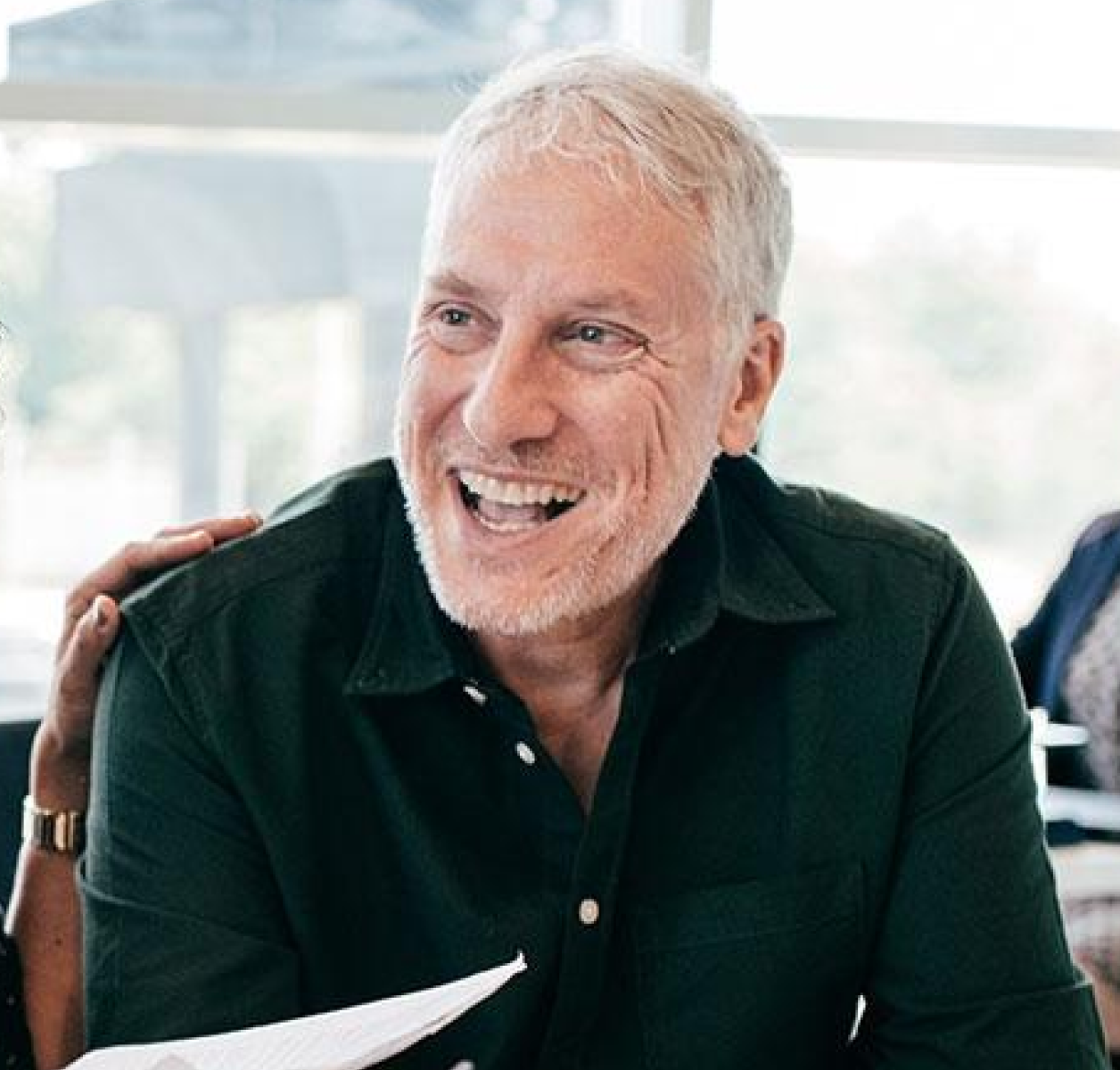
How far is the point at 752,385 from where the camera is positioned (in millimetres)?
1634

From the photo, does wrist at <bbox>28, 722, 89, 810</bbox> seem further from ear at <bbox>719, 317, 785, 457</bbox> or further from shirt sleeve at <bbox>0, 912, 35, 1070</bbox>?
ear at <bbox>719, 317, 785, 457</bbox>

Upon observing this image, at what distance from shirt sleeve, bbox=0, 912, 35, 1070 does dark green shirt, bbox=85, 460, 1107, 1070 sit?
82 millimetres

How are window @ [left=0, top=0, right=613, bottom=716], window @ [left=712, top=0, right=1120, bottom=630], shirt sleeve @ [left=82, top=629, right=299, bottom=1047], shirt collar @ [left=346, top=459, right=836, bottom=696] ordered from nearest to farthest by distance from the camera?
Answer: shirt sleeve @ [left=82, top=629, right=299, bottom=1047] < shirt collar @ [left=346, top=459, right=836, bottom=696] < window @ [left=0, top=0, right=613, bottom=716] < window @ [left=712, top=0, right=1120, bottom=630]

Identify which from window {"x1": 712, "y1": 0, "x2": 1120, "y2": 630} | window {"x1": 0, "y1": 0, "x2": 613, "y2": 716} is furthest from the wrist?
window {"x1": 712, "y1": 0, "x2": 1120, "y2": 630}

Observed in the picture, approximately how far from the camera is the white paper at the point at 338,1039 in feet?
3.43

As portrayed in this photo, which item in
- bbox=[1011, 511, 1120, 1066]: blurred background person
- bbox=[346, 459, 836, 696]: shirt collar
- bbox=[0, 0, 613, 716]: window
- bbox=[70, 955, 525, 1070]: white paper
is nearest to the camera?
bbox=[70, 955, 525, 1070]: white paper

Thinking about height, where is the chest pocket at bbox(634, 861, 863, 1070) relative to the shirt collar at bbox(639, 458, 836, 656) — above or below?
below

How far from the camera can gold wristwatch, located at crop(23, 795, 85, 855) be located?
1.56 meters

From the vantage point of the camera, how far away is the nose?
4.68ft

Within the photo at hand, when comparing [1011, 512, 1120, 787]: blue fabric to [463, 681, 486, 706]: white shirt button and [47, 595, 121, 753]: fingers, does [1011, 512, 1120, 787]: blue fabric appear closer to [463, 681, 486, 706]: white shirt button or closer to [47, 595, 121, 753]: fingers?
[463, 681, 486, 706]: white shirt button

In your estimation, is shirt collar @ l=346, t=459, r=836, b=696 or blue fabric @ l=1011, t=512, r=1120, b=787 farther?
blue fabric @ l=1011, t=512, r=1120, b=787

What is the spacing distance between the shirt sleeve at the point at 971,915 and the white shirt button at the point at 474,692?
34 cm

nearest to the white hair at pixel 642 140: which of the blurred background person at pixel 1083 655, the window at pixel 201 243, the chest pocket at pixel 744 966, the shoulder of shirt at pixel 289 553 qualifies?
the shoulder of shirt at pixel 289 553

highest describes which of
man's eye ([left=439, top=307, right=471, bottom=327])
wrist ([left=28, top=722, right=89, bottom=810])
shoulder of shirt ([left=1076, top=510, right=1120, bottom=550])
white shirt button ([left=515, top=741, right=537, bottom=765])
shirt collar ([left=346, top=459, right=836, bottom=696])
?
man's eye ([left=439, top=307, right=471, bottom=327])
